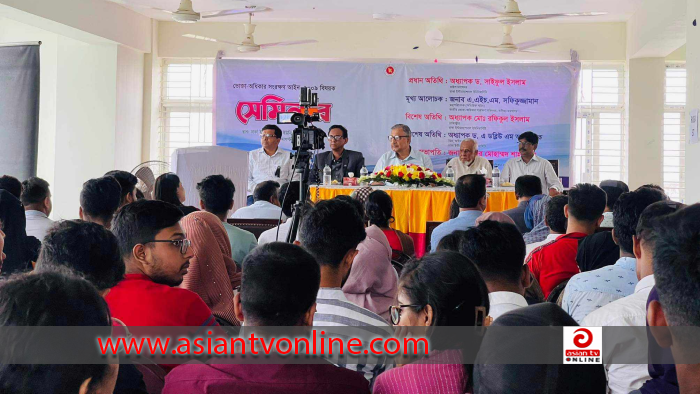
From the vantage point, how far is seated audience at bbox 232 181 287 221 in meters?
4.75

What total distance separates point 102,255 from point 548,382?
113cm

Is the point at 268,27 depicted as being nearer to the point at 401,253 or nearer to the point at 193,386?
the point at 401,253

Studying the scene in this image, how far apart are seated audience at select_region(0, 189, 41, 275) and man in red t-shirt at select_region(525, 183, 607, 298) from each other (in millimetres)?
2262

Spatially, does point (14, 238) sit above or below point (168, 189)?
below

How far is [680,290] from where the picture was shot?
0.92 metres

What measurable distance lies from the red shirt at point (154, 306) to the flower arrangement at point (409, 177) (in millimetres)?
4390

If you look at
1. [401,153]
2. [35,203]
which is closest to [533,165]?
[401,153]

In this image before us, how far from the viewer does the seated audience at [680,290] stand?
90cm

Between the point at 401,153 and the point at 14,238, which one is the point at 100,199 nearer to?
the point at 14,238

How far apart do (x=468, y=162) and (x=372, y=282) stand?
208 inches

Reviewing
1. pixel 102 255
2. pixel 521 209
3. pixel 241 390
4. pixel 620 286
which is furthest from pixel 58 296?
pixel 521 209

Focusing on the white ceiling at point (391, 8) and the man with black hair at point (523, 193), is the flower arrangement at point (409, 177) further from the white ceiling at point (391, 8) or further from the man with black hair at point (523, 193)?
the white ceiling at point (391, 8)

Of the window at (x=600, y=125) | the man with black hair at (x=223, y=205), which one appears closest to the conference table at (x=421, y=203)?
the man with black hair at (x=223, y=205)

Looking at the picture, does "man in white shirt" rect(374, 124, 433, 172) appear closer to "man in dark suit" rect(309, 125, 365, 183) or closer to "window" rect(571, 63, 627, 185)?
"man in dark suit" rect(309, 125, 365, 183)
